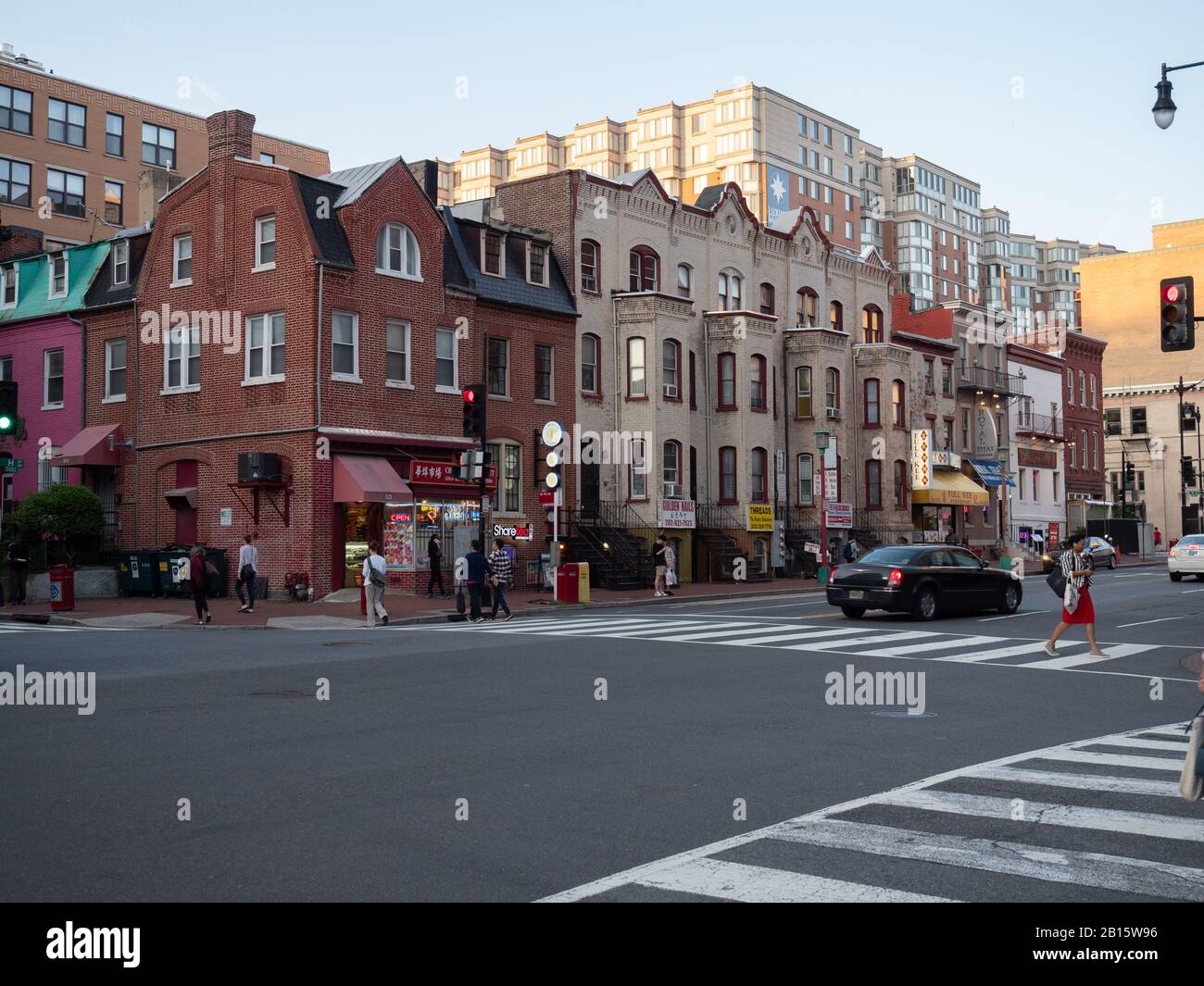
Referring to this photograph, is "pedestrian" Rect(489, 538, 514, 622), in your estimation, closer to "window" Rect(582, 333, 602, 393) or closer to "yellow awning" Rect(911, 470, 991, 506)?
→ "window" Rect(582, 333, 602, 393)

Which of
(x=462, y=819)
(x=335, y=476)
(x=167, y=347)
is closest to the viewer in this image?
(x=462, y=819)

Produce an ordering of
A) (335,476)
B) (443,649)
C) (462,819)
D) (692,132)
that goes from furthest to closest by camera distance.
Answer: (692,132) → (335,476) → (443,649) → (462,819)

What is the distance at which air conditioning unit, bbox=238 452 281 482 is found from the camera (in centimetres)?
3044

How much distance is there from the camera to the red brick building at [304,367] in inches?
1219

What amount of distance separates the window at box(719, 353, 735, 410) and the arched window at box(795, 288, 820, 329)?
607 cm

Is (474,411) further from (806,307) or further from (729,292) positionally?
(806,307)

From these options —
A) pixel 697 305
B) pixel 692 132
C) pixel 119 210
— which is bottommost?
pixel 697 305

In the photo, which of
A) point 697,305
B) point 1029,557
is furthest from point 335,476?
point 1029,557

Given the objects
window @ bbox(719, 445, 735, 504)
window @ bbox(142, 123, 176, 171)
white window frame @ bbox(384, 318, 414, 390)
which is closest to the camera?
white window frame @ bbox(384, 318, 414, 390)

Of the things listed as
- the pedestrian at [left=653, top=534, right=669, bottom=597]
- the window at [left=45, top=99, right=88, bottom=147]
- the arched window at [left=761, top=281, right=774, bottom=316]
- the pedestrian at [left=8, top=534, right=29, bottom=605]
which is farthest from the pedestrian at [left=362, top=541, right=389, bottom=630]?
the window at [left=45, top=99, right=88, bottom=147]

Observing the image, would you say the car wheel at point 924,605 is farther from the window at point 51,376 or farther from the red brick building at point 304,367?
the window at point 51,376

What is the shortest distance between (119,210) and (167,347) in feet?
74.4
